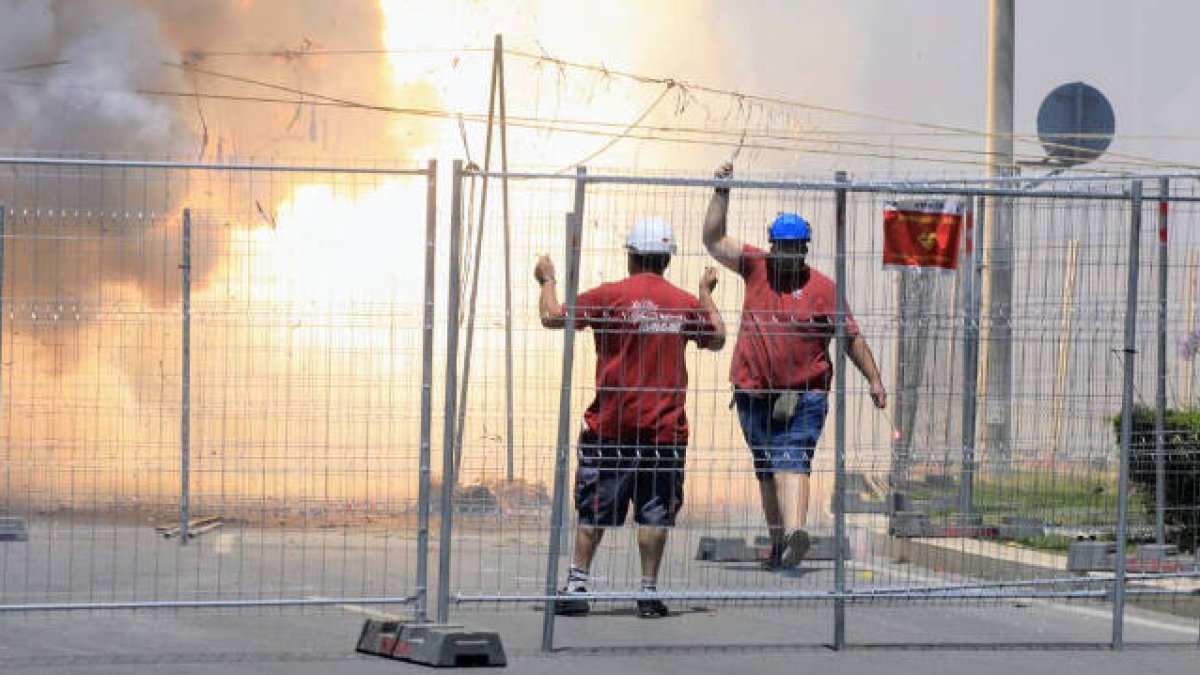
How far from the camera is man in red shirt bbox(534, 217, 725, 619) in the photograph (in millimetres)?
10414

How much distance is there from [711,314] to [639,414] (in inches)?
21.9

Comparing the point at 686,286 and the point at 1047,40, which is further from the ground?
the point at 1047,40

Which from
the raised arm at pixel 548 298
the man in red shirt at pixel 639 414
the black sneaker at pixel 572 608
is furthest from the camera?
the black sneaker at pixel 572 608

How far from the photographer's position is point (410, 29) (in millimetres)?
21453

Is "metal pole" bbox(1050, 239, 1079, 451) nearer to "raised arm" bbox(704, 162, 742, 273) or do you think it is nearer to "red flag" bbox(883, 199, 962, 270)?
"red flag" bbox(883, 199, 962, 270)

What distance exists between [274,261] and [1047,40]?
43.3ft

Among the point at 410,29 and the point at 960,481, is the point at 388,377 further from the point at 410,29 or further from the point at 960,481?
the point at 410,29

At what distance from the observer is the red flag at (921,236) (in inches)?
406

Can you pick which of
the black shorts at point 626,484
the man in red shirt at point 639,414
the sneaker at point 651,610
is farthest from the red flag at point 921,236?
the sneaker at point 651,610

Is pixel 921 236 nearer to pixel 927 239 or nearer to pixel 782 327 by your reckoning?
pixel 927 239

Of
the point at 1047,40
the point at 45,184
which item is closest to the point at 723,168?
the point at 45,184

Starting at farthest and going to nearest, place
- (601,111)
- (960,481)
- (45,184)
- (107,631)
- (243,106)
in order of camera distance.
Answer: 1. (601,111)
2. (243,106)
3. (45,184)
4. (960,481)
5. (107,631)

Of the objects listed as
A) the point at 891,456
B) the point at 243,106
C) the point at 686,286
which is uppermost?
the point at 243,106

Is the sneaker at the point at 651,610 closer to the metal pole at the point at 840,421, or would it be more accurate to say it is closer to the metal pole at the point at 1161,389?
the metal pole at the point at 840,421
